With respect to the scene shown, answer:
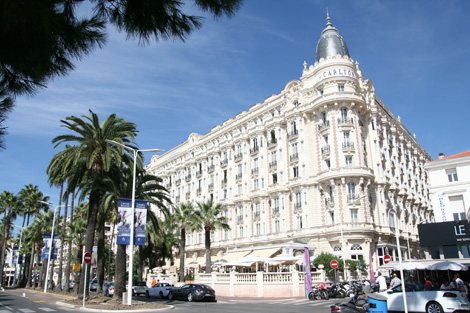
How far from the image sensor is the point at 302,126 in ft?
173

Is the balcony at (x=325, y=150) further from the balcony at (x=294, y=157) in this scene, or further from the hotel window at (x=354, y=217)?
the hotel window at (x=354, y=217)

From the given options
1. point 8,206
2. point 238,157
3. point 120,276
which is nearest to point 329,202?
point 238,157

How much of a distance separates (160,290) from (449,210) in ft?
92.1

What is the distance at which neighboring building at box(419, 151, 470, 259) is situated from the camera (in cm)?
3186

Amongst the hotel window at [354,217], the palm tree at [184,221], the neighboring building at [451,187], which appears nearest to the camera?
the neighboring building at [451,187]

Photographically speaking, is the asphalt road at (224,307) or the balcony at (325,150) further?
the balcony at (325,150)

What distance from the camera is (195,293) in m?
30.3

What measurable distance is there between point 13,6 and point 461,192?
128 feet

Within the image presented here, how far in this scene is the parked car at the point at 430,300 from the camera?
15.8m

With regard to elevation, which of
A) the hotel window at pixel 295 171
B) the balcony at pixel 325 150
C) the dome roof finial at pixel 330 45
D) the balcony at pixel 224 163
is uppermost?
the dome roof finial at pixel 330 45

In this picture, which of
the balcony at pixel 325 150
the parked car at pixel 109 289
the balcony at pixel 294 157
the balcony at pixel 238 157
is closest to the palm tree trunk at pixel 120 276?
the parked car at pixel 109 289

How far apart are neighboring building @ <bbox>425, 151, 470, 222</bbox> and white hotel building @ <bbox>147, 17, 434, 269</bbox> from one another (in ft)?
27.7

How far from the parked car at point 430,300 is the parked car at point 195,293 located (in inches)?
638

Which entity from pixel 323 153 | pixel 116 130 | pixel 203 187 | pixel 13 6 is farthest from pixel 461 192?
pixel 203 187
